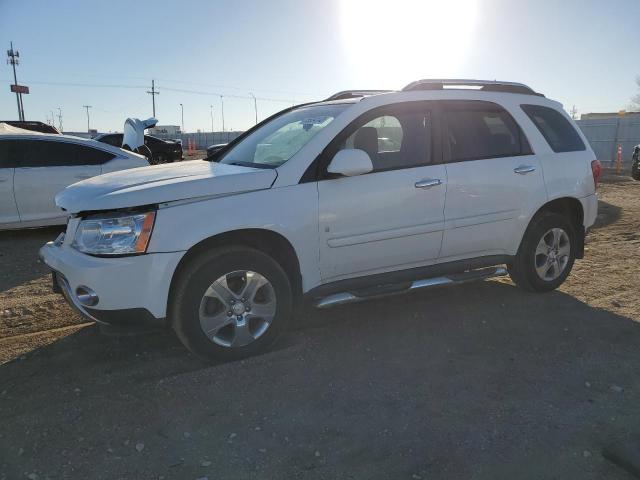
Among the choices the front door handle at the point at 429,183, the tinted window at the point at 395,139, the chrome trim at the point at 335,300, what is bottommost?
the chrome trim at the point at 335,300

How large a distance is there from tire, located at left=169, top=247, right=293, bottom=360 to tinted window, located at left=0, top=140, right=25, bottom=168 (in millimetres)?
5390

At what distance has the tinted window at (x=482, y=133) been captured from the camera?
4.42 meters

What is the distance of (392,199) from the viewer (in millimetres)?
3988

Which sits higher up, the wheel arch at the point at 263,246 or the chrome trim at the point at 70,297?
the wheel arch at the point at 263,246

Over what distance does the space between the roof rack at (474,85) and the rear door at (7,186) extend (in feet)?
18.9

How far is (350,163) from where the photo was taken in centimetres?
368

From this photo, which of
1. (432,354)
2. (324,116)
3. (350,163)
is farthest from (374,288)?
(324,116)

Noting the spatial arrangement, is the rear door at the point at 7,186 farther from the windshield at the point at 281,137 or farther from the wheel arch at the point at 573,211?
the wheel arch at the point at 573,211

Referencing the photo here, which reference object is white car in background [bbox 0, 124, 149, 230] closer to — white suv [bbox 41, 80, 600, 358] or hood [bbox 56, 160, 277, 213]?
hood [bbox 56, 160, 277, 213]

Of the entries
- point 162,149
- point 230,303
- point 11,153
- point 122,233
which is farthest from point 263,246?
point 162,149

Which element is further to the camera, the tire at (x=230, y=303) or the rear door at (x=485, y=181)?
the rear door at (x=485, y=181)

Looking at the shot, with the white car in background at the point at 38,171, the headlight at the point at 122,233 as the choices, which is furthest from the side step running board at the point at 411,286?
the white car in background at the point at 38,171

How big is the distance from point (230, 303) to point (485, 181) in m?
2.36

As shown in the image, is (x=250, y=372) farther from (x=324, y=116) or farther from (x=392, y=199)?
(x=324, y=116)
